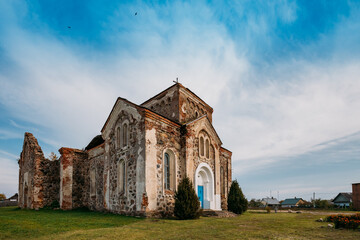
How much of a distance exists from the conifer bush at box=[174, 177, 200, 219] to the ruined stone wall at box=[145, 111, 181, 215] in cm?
112

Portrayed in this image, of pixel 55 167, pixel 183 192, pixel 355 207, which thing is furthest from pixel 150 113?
pixel 355 207

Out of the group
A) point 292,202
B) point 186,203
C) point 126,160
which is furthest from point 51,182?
point 292,202

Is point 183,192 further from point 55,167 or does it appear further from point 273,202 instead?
point 273,202

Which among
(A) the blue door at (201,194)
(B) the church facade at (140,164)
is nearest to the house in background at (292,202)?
(B) the church facade at (140,164)

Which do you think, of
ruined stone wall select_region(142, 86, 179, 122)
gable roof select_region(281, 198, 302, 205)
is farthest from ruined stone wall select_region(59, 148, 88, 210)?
gable roof select_region(281, 198, 302, 205)

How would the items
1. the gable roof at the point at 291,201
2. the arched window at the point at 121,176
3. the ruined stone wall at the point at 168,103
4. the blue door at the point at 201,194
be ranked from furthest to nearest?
the gable roof at the point at 291,201
the ruined stone wall at the point at 168,103
the blue door at the point at 201,194
the arched window at the point at 121,176

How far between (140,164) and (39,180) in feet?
45.2

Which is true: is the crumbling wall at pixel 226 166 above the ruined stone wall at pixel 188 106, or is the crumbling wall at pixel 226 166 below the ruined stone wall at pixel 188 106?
below

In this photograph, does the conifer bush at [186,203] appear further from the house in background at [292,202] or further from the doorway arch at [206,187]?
the house in background at [292,202]

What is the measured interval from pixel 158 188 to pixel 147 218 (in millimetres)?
2070

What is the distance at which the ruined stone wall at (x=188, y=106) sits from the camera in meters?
21.6

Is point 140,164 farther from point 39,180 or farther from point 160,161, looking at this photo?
point 39,180

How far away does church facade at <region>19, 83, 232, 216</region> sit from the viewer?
54.4 feet

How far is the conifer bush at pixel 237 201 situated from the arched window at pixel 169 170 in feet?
24.3
